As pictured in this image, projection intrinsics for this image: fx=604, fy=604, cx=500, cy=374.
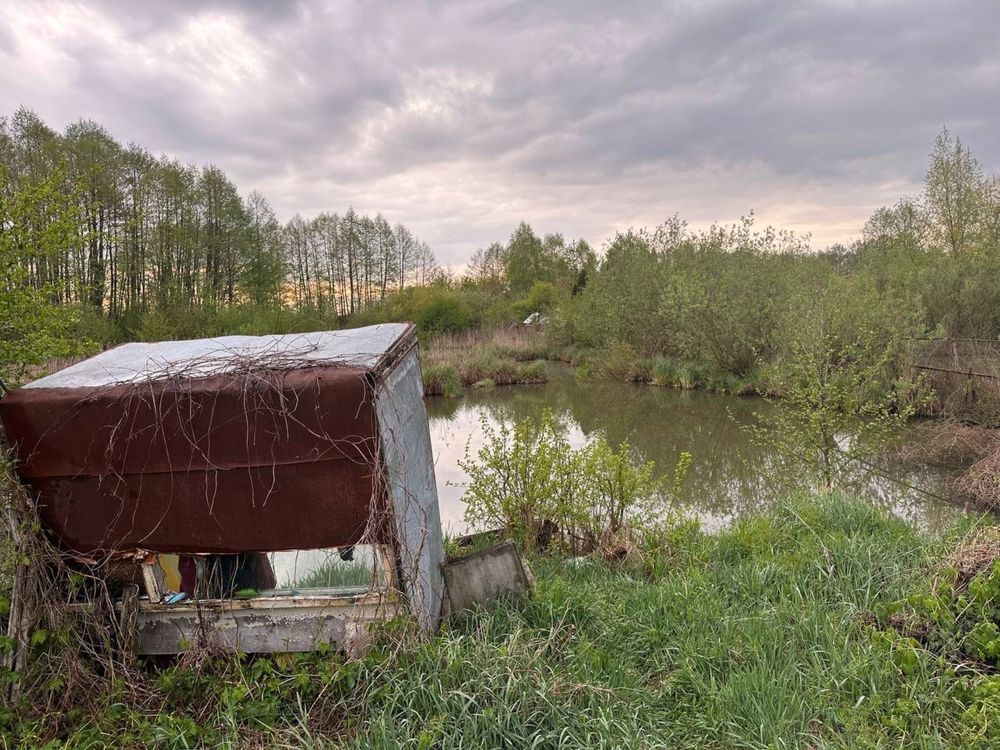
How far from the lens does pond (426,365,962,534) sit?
8.95m

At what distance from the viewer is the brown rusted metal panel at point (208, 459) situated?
3.18m

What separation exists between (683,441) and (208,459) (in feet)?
38.6

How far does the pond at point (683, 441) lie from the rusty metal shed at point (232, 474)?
347 centimetres

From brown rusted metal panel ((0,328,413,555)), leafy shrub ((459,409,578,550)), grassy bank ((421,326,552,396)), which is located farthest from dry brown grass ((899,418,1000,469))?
grassy bank ((421,326,552,396))

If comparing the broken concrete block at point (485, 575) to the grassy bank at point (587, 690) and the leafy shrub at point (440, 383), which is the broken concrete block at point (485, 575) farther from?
the leafy shrub at point (440, 383)

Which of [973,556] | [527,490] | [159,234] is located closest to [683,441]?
[527,490]

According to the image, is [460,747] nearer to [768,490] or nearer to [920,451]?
[768,490]

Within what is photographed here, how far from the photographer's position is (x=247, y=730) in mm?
2893

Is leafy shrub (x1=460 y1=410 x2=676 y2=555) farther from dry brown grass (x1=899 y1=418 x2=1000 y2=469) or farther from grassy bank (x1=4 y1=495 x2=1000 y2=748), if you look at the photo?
dry brown grass (x1=899 y1=418 x2=1000 y2=469)

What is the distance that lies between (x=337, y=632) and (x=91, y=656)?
4.43 feet

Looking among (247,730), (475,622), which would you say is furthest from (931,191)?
(247,730)

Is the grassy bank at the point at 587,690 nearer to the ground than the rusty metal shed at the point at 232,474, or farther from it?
nearer to the ground

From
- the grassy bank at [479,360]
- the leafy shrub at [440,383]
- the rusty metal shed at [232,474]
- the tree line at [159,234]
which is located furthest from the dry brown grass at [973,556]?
the tree line at [159,234]

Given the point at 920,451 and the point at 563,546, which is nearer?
the point at 563,546
